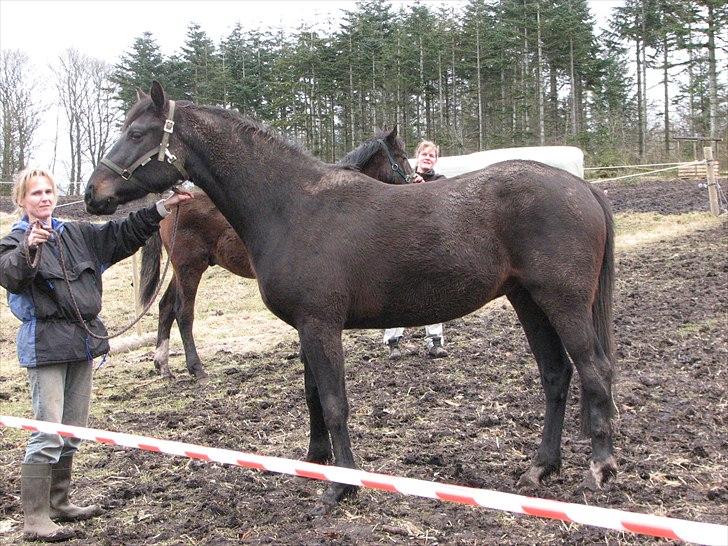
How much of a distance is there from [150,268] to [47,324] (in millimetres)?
4695

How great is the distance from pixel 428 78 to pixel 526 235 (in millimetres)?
35795

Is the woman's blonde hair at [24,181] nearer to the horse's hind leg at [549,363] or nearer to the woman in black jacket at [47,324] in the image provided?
the woman in black jacket at [47,324]

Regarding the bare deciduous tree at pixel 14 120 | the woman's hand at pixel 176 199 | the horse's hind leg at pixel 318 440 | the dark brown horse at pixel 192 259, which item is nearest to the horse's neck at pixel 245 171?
the woman's hand at pixel 176 199

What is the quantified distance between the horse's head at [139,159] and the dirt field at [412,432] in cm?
200

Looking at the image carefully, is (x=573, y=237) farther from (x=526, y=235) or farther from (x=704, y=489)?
(x=704, y=489)

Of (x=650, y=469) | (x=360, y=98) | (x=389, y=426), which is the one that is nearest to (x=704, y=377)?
(x=650, y=469)

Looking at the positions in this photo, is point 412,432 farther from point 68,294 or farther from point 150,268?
point 150,268

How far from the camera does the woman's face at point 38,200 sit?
12.0 ft

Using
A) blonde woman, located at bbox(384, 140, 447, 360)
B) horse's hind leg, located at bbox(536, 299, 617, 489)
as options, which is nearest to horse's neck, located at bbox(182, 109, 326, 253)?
horse's hind leg, located at bbox(536, 299, 617, 489)

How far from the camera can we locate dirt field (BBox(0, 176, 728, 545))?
3684mm

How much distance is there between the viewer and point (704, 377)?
615 cm

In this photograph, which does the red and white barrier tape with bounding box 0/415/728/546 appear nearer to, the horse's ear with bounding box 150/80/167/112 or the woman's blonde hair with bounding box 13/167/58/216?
the woman's blonde hair with bounding box 13/167/58/216

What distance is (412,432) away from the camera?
205 inches

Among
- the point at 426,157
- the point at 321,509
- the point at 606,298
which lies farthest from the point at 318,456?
the point at 426,157
